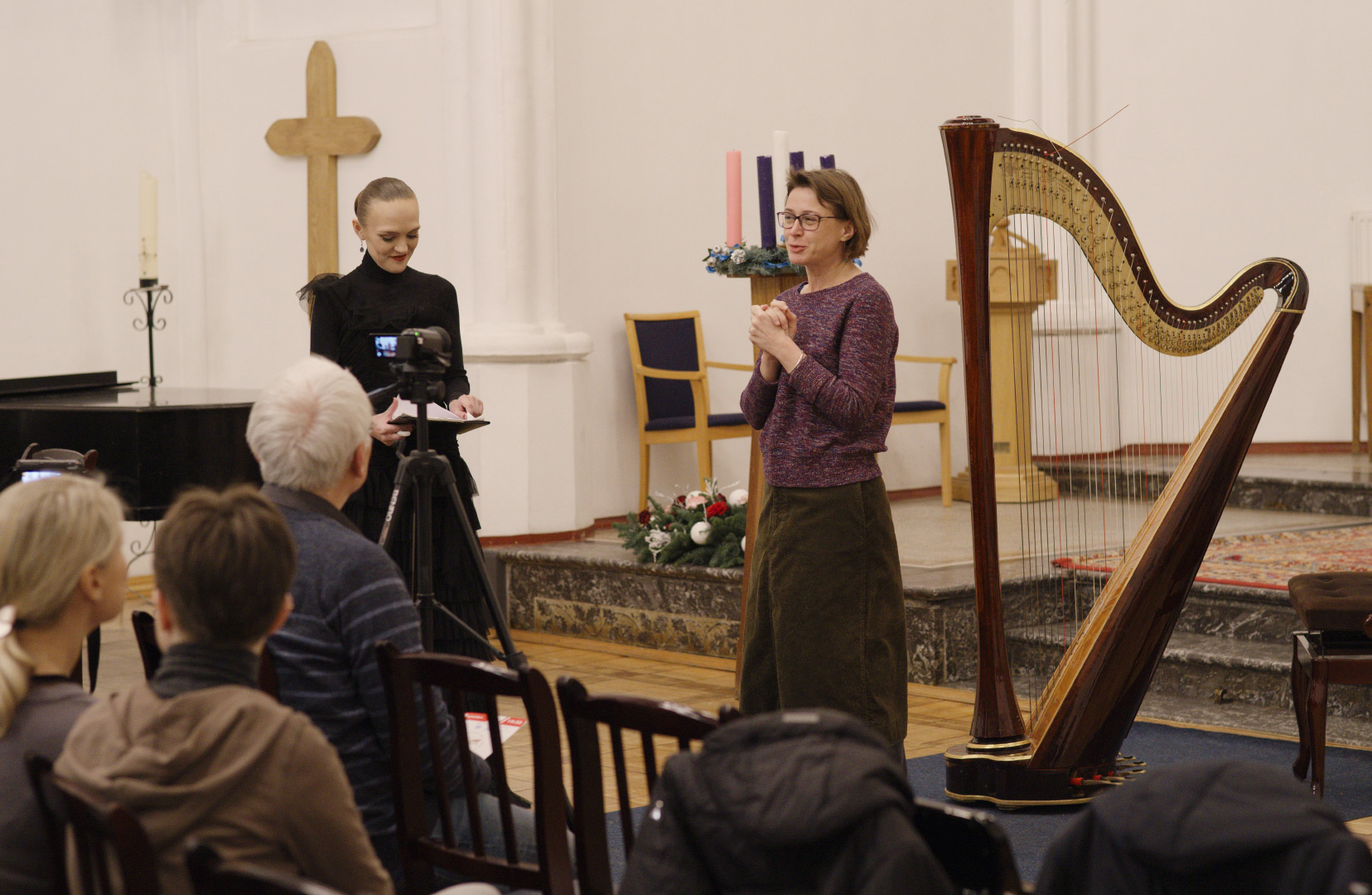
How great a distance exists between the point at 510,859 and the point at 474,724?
27.7 inches

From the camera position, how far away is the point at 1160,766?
3283 mm

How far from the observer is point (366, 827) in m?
2.17

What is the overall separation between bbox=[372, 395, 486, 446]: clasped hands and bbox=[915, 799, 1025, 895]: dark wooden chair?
1.85 meters

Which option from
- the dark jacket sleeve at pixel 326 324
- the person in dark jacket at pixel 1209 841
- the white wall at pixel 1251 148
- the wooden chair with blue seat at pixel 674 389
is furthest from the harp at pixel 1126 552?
the white wall at pixel 1251 148

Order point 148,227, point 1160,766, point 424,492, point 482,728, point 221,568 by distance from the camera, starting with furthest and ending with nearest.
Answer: point 148,227 < point 1160,766 < point 424,492 < point 482,728 < point 221,568

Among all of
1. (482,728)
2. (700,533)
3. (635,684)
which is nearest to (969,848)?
(482,728)

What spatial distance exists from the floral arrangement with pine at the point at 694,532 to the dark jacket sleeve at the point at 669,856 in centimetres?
375

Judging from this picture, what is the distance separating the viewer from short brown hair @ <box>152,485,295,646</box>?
165 centimetres

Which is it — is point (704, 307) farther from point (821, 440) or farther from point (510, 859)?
point (510, 859)

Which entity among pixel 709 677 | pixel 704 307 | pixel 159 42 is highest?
pixel 159 42

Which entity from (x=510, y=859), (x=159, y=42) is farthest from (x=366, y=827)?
(x=159, y=42)

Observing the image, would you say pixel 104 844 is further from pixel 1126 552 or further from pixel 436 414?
pixel 1126 552

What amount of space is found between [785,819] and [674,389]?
5.26 metres

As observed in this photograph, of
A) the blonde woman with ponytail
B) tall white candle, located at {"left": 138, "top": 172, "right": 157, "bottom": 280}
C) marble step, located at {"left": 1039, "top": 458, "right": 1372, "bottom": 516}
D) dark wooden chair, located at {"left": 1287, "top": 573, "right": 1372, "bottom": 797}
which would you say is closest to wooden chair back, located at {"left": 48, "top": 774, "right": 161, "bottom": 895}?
the blonde woman with ponytail
